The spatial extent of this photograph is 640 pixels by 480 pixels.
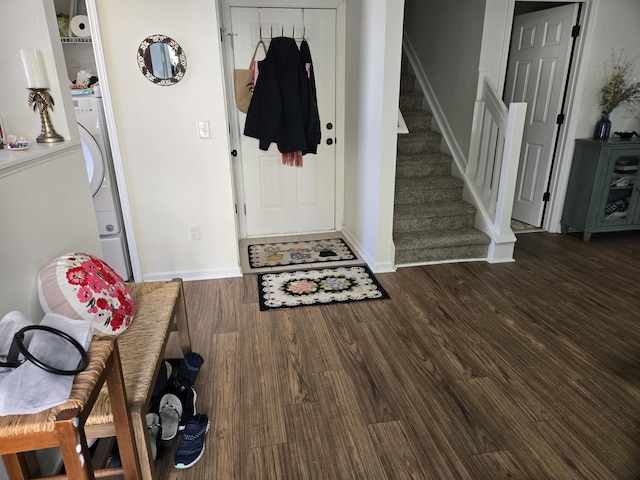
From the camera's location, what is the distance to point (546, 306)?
274 centimetres

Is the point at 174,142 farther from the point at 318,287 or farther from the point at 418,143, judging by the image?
the point at 418,143

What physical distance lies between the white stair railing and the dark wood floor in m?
0.44

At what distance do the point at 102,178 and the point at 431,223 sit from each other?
8.69 ft

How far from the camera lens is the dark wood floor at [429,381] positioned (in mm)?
1602

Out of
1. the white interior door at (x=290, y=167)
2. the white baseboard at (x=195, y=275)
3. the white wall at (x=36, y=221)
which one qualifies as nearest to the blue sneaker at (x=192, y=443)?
the white wall at (x=36, y=221)

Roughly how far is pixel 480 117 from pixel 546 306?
1.80 metres

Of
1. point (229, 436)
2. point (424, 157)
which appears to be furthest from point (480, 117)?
point (229, 436)

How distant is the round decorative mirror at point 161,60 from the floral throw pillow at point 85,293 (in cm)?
165

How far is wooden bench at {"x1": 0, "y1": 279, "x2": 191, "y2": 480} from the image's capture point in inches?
38.0

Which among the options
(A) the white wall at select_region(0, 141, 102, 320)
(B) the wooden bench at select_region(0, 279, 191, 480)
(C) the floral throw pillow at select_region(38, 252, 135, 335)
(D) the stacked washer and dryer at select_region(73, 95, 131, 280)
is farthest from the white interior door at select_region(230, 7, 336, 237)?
(C) the floral throw pillow at select_region(38, 252, 135, 335)

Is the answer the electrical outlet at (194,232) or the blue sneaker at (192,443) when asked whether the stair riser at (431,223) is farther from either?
the blue sneaker at (192,443)

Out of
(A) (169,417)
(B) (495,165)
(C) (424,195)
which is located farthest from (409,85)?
(A) (169,417)

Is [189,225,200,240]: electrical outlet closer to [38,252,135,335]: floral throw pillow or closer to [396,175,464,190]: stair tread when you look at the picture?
[38,252,135,335]: floral throw pillow

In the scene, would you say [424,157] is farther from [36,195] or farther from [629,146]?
[36,195]
